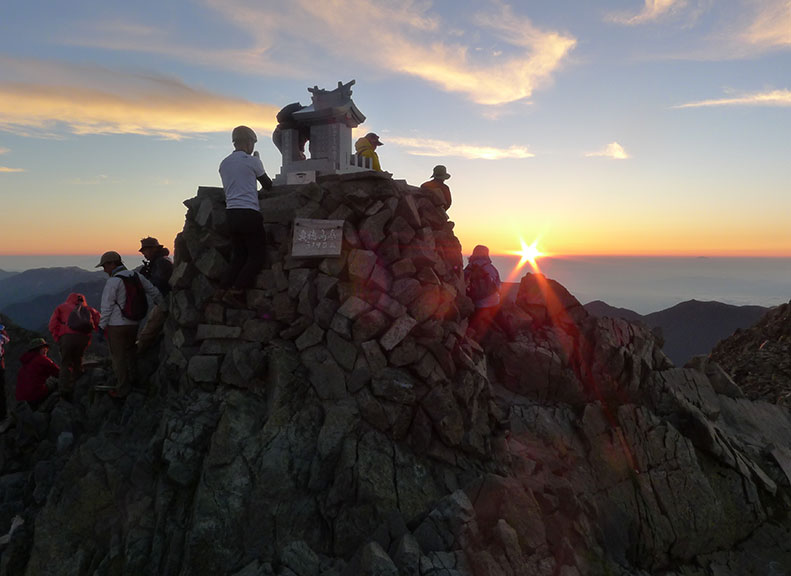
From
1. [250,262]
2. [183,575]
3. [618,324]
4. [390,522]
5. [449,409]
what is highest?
[250,262]

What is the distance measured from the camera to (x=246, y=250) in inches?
422

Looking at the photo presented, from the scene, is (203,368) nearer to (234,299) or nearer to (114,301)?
(234,299)

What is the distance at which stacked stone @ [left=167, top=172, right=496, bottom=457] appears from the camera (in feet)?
31.2

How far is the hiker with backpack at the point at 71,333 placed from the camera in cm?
1193

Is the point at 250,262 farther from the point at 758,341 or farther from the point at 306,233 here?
the point at 758,341

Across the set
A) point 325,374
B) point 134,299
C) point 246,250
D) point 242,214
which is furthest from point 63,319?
point 325,374

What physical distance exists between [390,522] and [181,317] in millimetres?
6667

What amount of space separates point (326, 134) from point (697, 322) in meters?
131

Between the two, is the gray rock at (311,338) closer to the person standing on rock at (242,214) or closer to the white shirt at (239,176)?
the person standing on rock at (242,214)

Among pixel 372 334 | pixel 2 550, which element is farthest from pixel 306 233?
pixel 2 550

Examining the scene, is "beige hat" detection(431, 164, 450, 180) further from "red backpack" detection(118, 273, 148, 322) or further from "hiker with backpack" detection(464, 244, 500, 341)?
"red backpack" detection(118, 273, 148, 322)

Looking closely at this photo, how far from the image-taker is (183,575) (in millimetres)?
8102

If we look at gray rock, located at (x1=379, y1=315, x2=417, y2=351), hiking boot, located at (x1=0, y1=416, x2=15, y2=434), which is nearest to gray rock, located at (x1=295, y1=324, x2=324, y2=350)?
gray rock, located at (x1=379, y1=315, x2=417, y2=351)

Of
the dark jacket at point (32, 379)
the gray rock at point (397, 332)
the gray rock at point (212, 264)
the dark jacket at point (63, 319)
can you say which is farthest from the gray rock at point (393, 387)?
the dark jacket at point (32, 379)
